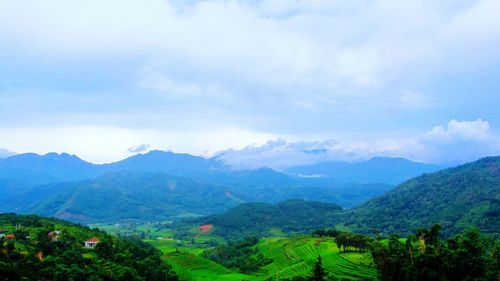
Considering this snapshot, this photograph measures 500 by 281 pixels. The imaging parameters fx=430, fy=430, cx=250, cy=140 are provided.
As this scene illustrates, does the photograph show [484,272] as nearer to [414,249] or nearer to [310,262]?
[414,249]

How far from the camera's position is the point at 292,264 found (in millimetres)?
86750

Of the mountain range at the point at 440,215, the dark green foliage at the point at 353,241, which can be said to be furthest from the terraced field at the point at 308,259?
the mountain range at the point at 440,215

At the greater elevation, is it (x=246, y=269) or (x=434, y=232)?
(x=434, y=232)

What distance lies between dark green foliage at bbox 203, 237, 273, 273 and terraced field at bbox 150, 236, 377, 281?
2750 millimetres

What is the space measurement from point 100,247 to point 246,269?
3944cm

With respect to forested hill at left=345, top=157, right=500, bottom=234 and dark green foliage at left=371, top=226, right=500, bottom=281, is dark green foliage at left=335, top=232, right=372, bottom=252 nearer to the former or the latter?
dark green foliage at left=371, top=226, right=500, bottom=281

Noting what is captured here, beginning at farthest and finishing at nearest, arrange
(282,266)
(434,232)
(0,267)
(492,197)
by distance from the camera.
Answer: (492,197) < (282,266) < (434,232) < (0,267)

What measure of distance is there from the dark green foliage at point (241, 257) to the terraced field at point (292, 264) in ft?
9.02

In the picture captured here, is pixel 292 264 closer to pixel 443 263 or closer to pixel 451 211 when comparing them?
pixel 443 263

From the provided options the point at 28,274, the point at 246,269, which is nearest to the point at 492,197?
the point at 246,269

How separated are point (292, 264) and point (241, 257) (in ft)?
86.2

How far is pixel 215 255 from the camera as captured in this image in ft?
384

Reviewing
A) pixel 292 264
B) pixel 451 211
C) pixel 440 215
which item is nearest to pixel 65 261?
pixel 292 264

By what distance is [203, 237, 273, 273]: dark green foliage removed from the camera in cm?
9662
